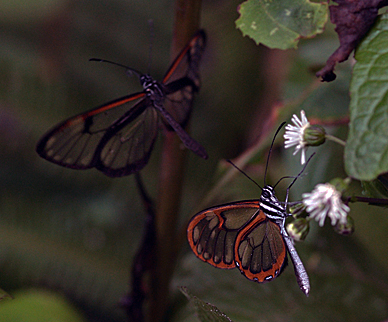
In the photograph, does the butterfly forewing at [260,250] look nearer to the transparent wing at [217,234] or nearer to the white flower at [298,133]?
the transparent wing at [217,234]

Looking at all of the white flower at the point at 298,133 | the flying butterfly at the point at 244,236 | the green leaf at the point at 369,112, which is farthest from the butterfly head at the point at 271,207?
the green leaf at the point at 369,112

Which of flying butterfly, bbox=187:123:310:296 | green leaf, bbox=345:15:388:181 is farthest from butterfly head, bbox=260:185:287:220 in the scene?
green leaf, bbox=345:15:388:181

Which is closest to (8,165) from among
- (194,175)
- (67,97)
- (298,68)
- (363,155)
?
(67,97)

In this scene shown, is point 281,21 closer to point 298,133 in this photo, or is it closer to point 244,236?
point 298,133

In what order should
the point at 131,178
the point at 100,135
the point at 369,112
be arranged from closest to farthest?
the point at 369,112, the point at 100,135, the point at 131,178

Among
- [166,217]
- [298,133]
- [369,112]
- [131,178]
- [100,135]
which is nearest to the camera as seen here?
[369,112]

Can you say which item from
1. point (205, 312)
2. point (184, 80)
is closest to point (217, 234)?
point (205, 312)

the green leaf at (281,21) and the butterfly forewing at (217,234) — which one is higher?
the green leaf at (281,21)

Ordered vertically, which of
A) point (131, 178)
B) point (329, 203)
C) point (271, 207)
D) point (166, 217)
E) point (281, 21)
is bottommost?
point (131, 178)
